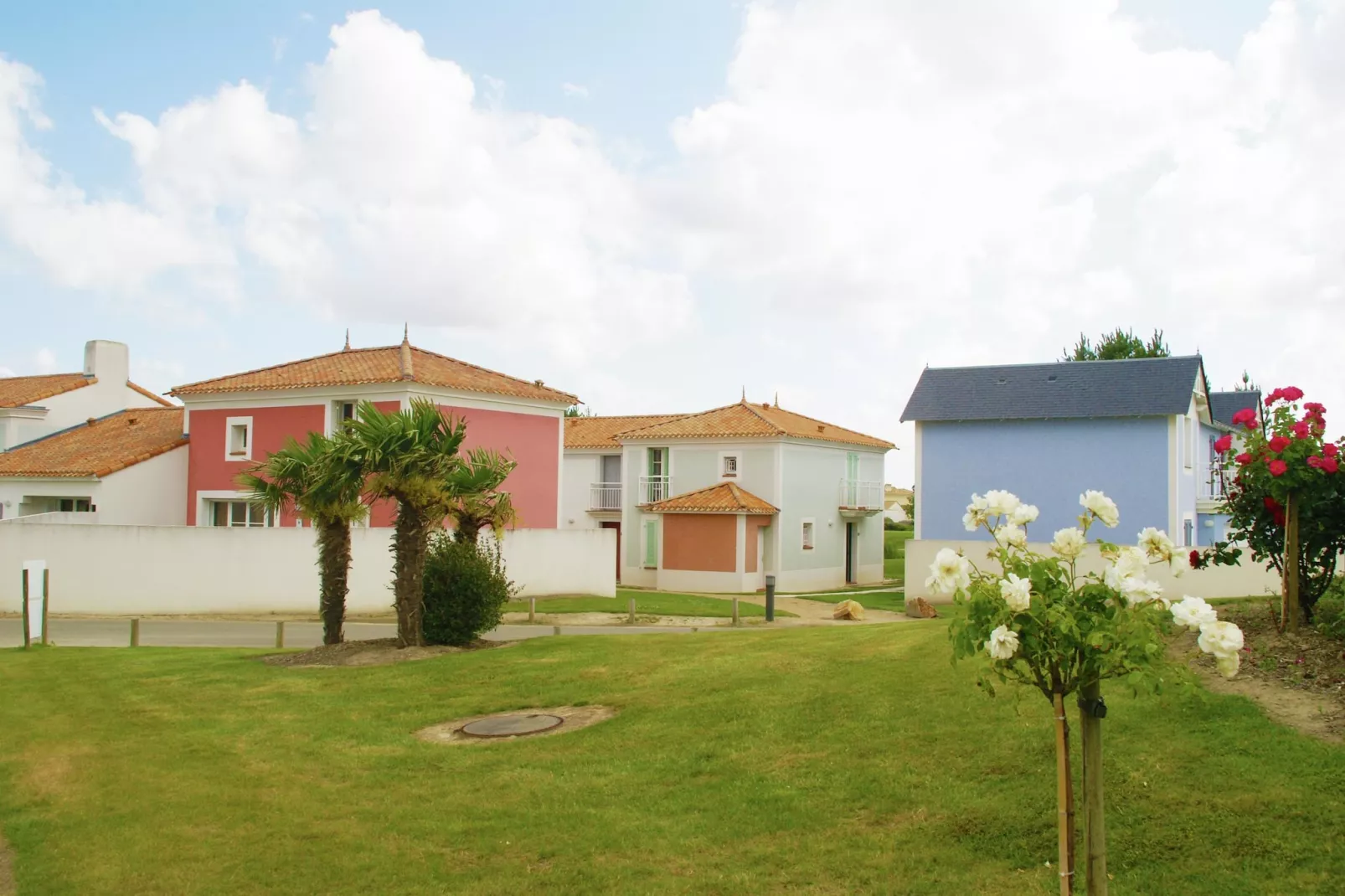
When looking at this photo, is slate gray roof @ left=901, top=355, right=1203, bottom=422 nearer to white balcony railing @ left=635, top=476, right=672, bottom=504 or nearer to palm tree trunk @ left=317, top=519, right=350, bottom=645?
white balcony railing @ left=635, top=476, right=672, bottom=504

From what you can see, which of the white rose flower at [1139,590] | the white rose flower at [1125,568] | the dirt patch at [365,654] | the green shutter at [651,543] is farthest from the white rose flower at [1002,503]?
the green shutter at [651,543]

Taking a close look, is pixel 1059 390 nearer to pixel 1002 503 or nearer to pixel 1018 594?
pixel 1002 503

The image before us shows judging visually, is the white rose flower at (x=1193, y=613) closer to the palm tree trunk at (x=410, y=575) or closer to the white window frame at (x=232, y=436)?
the palm tree trunk at (x=410, y=575)

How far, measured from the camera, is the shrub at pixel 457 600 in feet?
59.4

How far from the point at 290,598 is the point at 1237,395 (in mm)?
35362

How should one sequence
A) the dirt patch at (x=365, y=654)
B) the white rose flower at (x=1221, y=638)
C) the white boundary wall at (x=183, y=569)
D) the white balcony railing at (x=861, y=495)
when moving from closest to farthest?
the white rose flower at (x=1221, y=638) < the dirt patch at (x=365, y=654) < the white boundary wall at (x=183, y=569) < the white balcony railing at (x=861, y=495)

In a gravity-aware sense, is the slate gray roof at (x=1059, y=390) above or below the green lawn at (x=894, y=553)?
above

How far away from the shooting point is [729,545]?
42312mm

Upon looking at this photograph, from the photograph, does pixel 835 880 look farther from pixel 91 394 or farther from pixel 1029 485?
pixel 91 394

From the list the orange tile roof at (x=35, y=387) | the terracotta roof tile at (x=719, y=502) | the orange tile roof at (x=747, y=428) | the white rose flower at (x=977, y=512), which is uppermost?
the orange tile roof at (x=35, y=387)

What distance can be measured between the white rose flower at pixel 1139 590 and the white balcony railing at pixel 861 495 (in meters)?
43.0

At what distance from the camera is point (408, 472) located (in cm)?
1753

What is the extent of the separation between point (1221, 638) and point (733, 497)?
124 feet

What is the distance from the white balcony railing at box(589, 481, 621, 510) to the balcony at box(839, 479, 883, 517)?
375 inches
